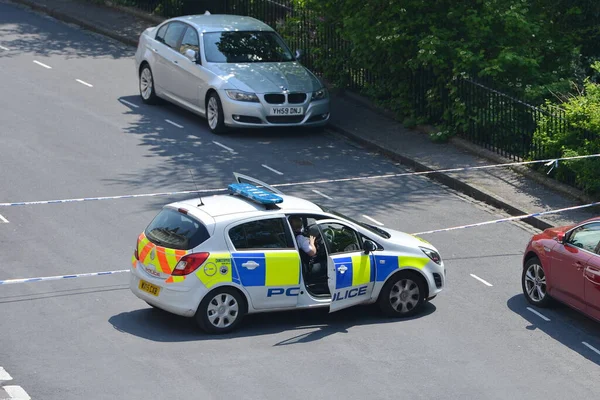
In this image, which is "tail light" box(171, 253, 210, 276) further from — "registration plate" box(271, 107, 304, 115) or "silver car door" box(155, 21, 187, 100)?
"silver car door" box(155, 21, 187, 100)

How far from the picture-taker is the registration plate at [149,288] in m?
11.9

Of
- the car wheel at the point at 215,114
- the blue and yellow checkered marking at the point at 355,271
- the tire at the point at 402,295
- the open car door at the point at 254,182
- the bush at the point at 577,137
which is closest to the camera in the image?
the blue and yellow checkered marking at the point at 355,271

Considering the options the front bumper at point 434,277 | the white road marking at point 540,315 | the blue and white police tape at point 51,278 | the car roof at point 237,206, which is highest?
the car roof at point 237,206

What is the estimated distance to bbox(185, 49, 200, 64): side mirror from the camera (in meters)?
20.6

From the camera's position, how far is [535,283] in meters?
13.4

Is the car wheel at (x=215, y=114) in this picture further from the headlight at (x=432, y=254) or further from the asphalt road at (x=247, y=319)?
the headlight at (x=432, y=254)

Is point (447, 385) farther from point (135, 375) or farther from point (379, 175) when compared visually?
point (379, 175)

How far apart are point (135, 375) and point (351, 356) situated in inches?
89.3

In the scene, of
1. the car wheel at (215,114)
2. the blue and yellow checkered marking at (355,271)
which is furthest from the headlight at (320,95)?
the blue and yellow checkered marking at (355,271)

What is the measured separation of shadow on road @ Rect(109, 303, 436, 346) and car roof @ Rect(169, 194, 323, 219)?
4.15 feet

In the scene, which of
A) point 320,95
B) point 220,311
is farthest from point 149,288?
point 320,95

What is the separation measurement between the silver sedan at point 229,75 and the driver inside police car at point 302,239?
770 cm

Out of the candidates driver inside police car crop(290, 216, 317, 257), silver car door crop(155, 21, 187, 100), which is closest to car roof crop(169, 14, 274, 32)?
silver car door crop(155, 21, 187, 100)

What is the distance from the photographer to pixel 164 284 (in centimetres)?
1177
